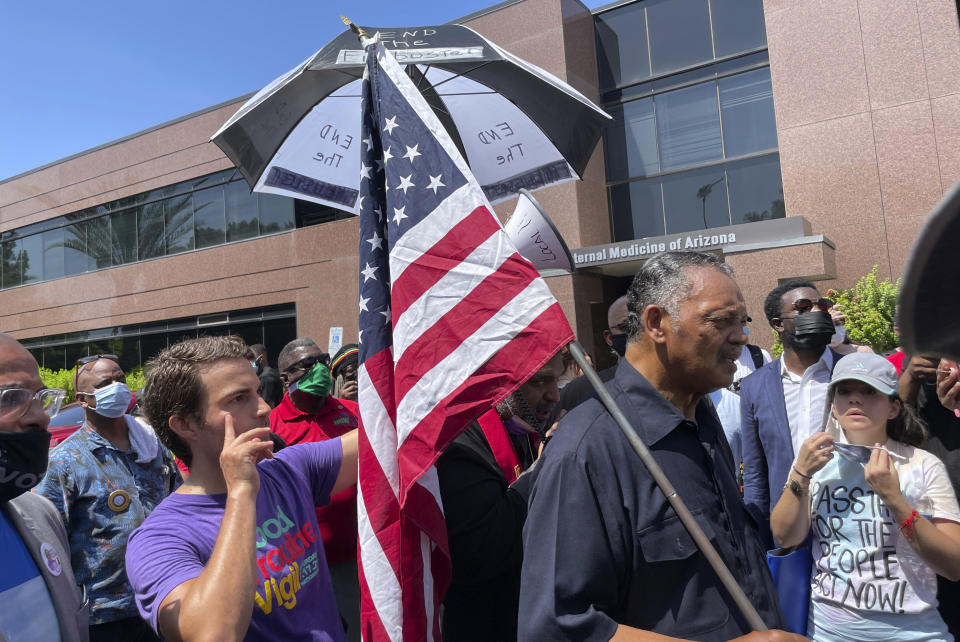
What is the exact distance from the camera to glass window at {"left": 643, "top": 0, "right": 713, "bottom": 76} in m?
16.3

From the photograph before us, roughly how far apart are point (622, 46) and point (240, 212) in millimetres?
12287

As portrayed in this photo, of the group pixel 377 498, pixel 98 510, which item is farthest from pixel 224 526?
pixel 98 510

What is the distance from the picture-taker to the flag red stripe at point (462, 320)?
226 centimetres

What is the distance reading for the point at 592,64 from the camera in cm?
1736

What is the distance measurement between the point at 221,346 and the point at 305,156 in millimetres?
2327

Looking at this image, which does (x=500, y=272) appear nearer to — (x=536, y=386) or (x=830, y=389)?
(x=536, y=386)

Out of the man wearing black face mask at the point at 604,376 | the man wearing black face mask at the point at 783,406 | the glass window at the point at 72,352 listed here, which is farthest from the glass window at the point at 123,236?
the man wearing black face mask at the point at 783,406

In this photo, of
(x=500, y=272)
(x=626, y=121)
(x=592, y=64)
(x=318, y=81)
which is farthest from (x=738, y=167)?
(x=500, y=272)

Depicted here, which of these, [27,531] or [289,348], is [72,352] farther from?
[27,531]

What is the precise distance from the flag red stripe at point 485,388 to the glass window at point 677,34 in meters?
16.1

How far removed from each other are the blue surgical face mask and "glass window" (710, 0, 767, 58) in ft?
51.9

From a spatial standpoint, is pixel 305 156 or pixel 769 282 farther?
pixel 769 282

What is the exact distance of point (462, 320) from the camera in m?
2.28

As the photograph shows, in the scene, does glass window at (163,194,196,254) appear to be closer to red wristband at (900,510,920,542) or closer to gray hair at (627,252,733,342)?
gray hair at (627,252,733,342)
